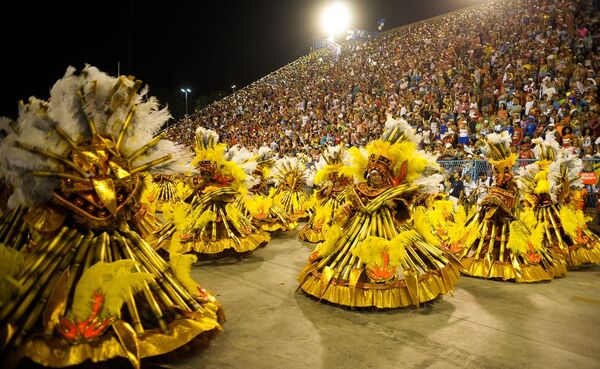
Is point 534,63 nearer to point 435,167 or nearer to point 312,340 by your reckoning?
point 435,167

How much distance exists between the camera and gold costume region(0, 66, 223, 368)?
100 inches

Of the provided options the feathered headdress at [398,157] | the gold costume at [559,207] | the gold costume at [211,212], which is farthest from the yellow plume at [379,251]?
the gold costume at [559,207]

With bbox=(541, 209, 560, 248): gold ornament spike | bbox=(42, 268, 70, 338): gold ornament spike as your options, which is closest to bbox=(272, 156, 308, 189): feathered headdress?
bbox=(541, 209, 560, 248): gold ornament spike

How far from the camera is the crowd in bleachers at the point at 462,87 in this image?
10.8 m

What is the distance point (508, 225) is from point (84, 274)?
545 cm

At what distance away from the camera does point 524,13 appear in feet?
50.3

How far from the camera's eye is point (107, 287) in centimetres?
268

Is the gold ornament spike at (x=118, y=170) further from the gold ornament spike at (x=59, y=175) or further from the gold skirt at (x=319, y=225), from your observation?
the gold skirt at (x=319, y=225)

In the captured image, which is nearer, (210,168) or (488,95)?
(210,168)

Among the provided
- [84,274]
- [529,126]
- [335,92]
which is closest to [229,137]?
[335,92]

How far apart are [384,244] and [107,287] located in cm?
257

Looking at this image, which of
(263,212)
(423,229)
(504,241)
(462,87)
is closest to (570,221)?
(504,241)

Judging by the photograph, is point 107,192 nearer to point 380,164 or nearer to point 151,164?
point 151,164

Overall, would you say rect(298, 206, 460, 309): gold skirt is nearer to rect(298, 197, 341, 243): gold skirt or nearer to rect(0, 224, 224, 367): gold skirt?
rect(0, 224, 224, 367): gold skirt
